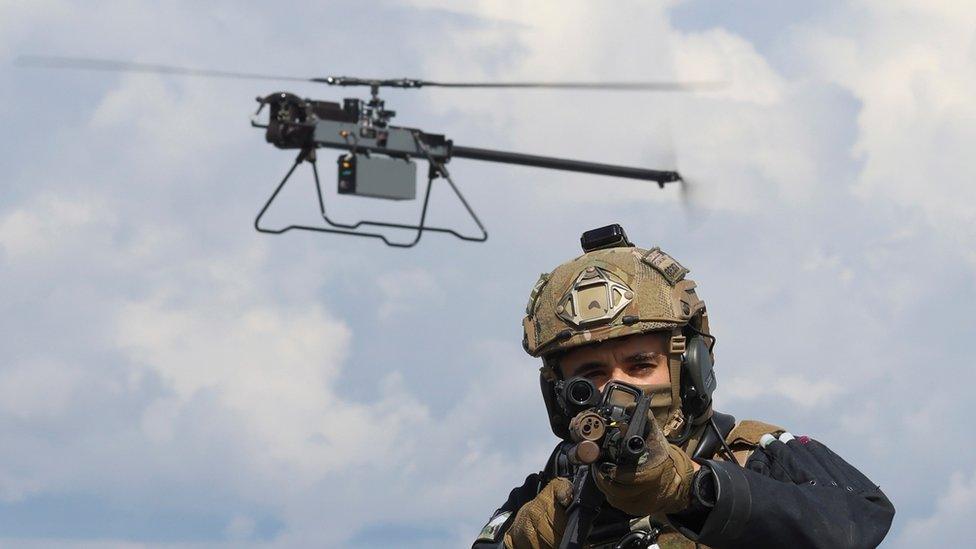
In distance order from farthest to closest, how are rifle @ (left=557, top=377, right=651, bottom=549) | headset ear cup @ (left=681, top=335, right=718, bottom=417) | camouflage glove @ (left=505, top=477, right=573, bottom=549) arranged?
headset ear cup @ (left=681, top=335, right=718, bottom=417), camouflage glove @ (left=505, top=477, right=573, bottom=549), rifle @ (left=557, top=377, right=651, bottom=549)

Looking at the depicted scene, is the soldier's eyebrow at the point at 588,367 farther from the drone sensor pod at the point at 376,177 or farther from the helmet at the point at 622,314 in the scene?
the drone sensor pod at the point at 376,177

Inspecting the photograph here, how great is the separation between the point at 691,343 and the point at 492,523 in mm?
1778

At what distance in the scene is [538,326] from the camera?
36.6 feet

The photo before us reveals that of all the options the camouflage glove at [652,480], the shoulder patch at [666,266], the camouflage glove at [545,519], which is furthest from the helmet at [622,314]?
the camouflage glove at [652,480]

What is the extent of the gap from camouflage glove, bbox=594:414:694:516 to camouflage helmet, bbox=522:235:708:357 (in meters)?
→ 1.82

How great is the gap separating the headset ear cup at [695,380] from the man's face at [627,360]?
12 centimetres

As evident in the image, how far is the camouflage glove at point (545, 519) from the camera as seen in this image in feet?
33.3

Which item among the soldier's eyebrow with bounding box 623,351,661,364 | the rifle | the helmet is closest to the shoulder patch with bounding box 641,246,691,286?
the helmet

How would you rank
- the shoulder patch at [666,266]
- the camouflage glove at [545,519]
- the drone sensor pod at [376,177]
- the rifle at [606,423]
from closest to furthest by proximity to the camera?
the rifle at [606,423] → the camouflage glove at [545,519] → the shoulder patch at [666,266] → the drone sensor pod at [376,177]

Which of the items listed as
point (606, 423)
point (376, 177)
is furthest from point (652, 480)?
point (376, 177)

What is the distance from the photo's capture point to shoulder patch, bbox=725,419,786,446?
10.6 m

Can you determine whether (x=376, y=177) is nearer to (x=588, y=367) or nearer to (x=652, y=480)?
(x=588, y=367)

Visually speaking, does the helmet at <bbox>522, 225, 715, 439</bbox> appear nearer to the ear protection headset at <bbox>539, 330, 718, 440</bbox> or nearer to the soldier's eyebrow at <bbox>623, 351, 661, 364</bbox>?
the ear protection headset at <bbox>539, 330, 718, 440</bbox>

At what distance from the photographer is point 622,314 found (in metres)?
10.7
